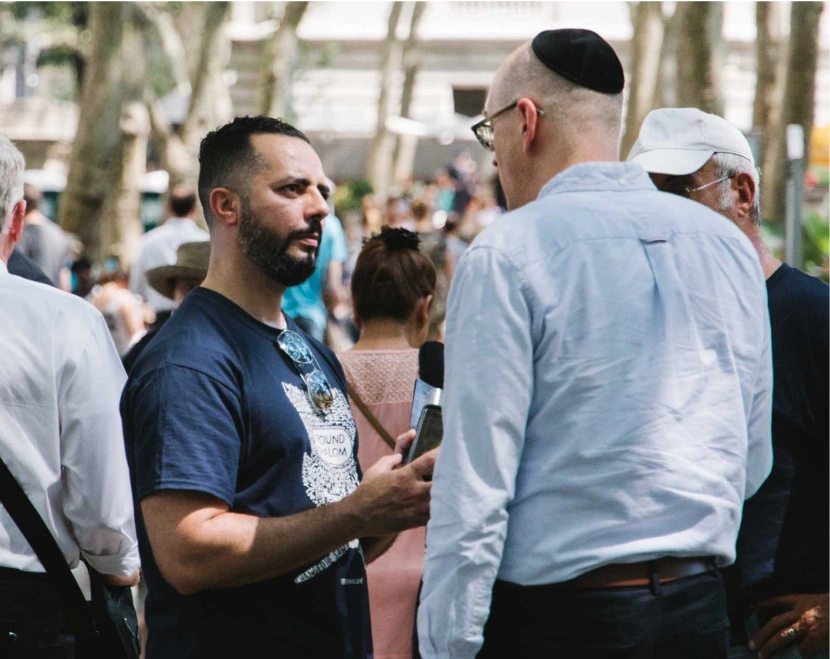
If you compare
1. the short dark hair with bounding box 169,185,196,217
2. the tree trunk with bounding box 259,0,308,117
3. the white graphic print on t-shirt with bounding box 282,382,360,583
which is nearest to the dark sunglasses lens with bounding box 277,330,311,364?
the white graphic print on t-shirt with bounding box 282,382,360,583

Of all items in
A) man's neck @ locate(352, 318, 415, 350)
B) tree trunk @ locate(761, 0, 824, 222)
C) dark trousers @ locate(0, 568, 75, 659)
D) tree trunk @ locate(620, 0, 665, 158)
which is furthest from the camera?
tree trunk @ locate(620, 0, 665, 158)

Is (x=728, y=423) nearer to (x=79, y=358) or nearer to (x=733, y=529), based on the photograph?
(x=733, y=529)

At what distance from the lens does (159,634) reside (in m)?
3.02

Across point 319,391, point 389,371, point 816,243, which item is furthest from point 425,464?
point 816,243

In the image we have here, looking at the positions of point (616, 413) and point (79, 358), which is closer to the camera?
point (616, 413)

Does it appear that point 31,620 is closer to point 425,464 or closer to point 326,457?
point 326,457

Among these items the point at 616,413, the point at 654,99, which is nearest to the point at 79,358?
the point at 616,413

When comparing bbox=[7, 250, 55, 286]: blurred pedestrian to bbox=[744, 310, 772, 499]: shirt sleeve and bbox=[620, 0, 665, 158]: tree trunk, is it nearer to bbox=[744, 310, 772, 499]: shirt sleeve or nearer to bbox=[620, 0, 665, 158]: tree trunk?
bbox=[744, 310, 772, 499]: shirt sleeve

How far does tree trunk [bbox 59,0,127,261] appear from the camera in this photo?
1678 centimetres

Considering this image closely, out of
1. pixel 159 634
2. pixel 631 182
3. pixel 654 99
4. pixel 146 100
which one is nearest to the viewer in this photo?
pixel 631 182

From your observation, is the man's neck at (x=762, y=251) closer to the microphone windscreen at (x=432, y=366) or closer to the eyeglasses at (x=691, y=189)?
the eyeglasses at (x=691, y=189)

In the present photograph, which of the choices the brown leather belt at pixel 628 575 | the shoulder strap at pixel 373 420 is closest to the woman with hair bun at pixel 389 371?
the shoulder strap at pixel 373 420

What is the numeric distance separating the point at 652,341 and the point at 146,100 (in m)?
18.4

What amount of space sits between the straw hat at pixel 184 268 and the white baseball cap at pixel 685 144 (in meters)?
2.80
